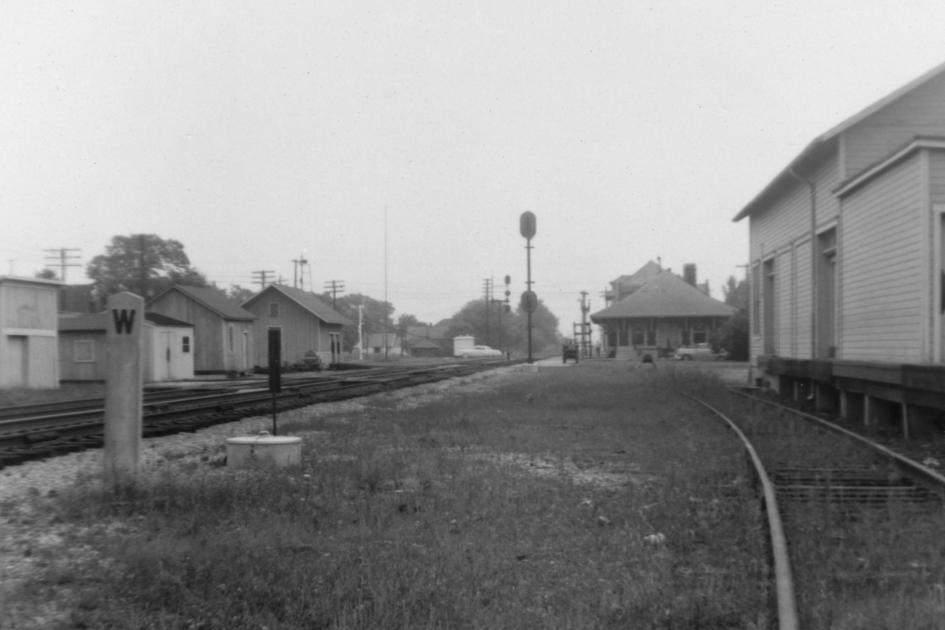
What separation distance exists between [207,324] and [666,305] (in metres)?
35.9

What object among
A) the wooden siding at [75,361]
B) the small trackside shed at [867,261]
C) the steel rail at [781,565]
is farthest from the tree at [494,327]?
the steel rail at [781,565]

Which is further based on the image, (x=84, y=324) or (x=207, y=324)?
(x=207, y=324)

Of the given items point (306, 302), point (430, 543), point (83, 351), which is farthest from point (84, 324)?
point (430, 543)

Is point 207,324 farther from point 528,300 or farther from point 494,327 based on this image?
point 494,327

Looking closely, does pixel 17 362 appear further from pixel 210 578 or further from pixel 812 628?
pixel 812 628

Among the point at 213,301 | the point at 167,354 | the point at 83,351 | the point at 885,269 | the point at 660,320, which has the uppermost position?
the point at 213,301

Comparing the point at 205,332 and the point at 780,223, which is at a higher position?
the point at 780,223

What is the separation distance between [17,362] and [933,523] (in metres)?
28.6

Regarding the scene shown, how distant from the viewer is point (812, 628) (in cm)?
424

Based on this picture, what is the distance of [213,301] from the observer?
50438 mm

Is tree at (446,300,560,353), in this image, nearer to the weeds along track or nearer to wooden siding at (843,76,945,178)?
wooden siding at (843,76,945,178)

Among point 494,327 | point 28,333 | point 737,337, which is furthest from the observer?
point 494,327

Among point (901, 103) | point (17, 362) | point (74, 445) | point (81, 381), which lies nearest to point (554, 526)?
point (74, 445)

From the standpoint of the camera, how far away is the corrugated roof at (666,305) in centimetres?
7131
